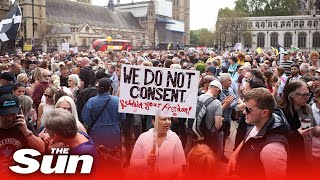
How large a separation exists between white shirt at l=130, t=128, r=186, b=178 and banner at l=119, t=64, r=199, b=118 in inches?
14.8

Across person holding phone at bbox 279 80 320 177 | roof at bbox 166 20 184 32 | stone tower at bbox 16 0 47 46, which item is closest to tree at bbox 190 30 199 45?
roof at bbox 166 20 184 32

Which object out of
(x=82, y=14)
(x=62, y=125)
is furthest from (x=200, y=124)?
(x=82, y=14)

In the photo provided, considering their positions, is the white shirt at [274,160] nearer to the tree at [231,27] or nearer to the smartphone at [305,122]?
the smartphone at [305,122]

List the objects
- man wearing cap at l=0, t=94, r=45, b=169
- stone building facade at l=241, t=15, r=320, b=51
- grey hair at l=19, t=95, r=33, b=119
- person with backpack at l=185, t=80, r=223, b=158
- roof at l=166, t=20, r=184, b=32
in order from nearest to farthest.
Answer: man wearing cap at l=0, t=94, r=45, b=169 < grey hair at l=19, t=95, r=33, b=119 < person with backpack at l=185, t=80, r=223, b=158 < stone building facade at l=241, t=15, r=320, b=51 < roof at l=166, t=20, r=184, b=32

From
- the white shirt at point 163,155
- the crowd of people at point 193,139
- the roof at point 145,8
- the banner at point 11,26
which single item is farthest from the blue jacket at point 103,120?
the roof at point 145,8

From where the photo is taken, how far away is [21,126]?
342 cm

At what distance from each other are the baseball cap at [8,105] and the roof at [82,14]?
70.1 m

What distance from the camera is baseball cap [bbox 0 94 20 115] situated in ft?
11.5

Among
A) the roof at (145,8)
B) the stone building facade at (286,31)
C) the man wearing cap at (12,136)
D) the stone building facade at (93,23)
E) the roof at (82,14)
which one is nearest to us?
the man wearing cap at (12,136)

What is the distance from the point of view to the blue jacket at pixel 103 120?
5.25 metres

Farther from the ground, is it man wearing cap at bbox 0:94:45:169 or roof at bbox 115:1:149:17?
roof at bbox 115:1:149:17

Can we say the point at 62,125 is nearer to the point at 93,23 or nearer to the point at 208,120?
the point at 208,120

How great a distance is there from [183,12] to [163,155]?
359 ft

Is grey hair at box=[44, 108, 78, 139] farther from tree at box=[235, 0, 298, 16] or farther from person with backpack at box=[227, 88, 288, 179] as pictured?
tree at box=[235, 0, 298, 16]
